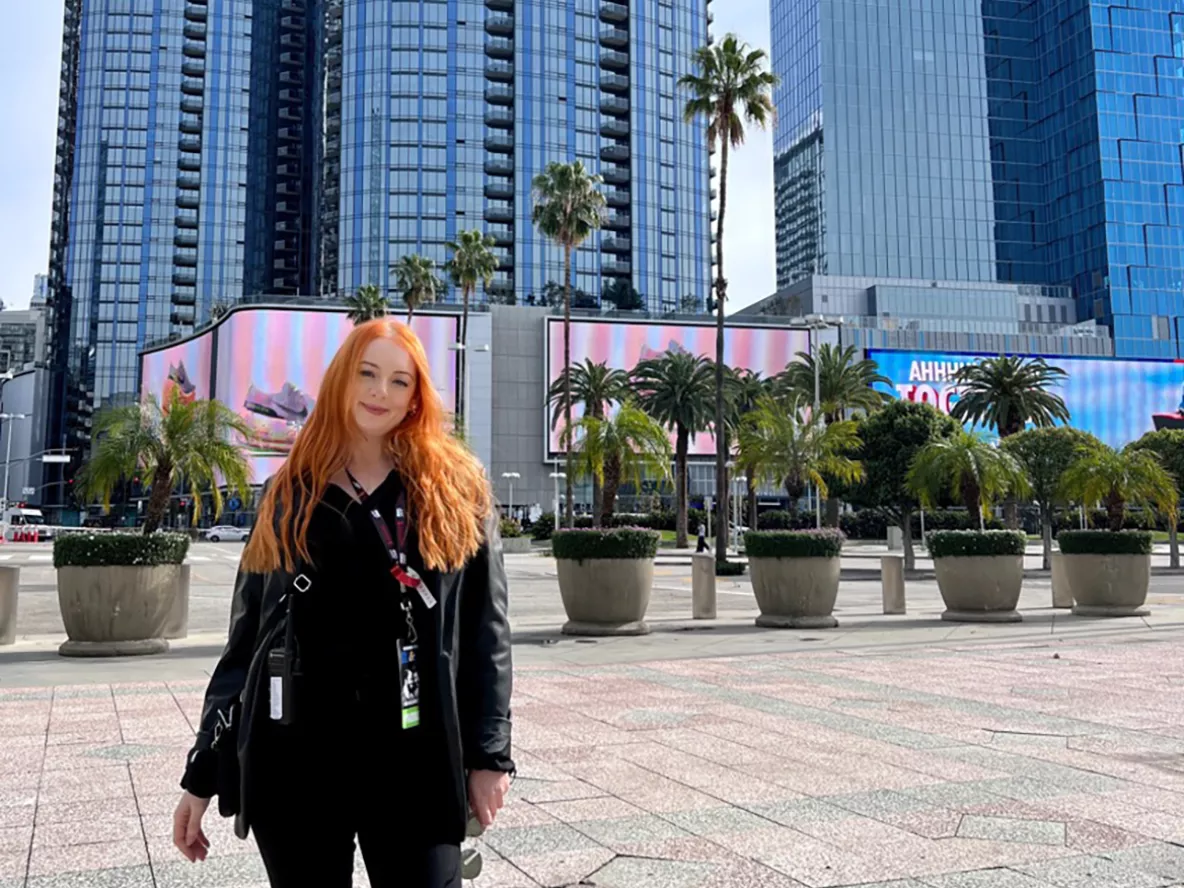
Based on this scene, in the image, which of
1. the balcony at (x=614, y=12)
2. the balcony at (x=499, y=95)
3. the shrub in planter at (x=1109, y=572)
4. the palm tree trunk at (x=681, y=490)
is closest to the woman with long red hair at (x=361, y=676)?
the shrub in planter at (x=1109, y=572)

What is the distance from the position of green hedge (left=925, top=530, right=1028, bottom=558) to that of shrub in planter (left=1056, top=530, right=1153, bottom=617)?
133 cm

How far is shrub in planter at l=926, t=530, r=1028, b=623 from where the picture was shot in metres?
15.2

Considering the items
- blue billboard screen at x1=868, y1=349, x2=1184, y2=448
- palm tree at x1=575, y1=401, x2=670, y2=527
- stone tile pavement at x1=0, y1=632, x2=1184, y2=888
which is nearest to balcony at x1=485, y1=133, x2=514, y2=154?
blue billboard screen at x1=868, y1=349, x2=1184, y2=448

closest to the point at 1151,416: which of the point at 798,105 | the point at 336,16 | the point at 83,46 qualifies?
the point at 798,105

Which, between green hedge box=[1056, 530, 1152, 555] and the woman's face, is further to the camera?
green hedge box=[1056, 530, 1152, 555]

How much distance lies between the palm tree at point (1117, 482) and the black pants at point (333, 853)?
18.5 metres

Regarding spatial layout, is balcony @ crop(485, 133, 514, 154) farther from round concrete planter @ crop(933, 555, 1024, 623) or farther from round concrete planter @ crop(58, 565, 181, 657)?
round concrete planter @ crop(58, 565, 181, 657)

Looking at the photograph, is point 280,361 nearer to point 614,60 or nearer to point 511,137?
point 511,137

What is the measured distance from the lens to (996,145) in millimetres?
136250

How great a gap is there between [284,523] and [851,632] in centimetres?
1263

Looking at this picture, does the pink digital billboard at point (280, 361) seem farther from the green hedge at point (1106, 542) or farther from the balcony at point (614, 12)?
the green hedge at point (1106, 542)

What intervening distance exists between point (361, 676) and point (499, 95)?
10325 cm

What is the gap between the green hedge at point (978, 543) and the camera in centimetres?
1532

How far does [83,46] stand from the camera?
119000 mm
